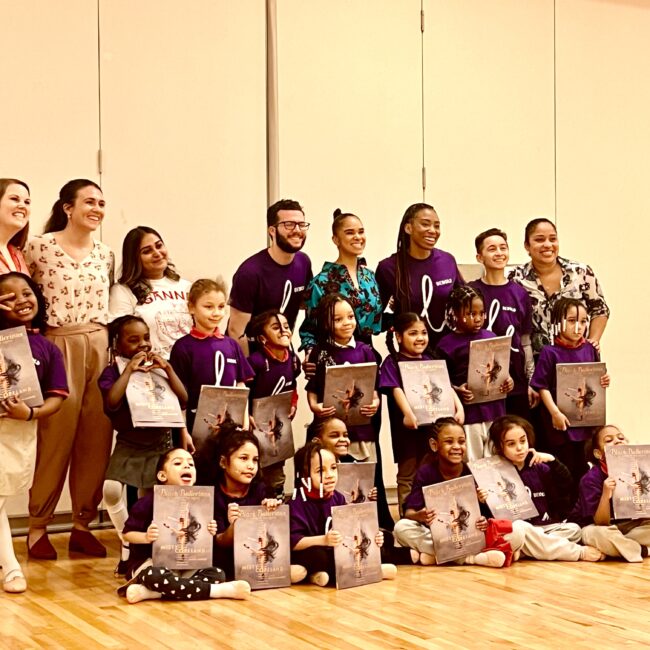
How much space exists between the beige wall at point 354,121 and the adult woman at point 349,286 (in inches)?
48.6

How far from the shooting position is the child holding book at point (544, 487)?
488 cm

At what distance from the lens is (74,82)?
5.90 metres

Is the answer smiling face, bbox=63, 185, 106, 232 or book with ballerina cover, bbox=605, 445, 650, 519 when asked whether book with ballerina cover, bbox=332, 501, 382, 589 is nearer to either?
book with ballerina cover, bbox=605, 445, 650, 519

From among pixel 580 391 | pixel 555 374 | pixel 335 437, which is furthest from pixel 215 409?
pixel 580 391

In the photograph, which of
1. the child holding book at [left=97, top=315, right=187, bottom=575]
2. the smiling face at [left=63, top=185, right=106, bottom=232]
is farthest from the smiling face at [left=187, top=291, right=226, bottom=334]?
the smiling face at [left=63, top=185, right=106, bottom=232]

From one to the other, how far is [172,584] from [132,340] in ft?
3.82

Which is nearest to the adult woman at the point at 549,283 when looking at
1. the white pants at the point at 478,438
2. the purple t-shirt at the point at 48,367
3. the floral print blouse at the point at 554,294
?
the floral print blouse at the point at 554,294

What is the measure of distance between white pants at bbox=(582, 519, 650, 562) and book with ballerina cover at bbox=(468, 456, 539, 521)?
271 millimetres

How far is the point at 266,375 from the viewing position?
A: 508 centimetres

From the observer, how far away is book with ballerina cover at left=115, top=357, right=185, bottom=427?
4602 millimetres

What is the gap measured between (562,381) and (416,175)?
211 centimetres

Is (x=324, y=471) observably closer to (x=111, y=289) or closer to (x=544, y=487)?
(x=544, y=487)

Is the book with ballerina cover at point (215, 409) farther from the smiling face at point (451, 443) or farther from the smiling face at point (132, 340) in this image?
the smiling face at point (451, 443)

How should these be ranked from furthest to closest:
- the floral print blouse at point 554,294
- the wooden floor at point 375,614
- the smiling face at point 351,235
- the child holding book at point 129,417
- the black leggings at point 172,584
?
the floral print blouse at point 554,294 < the smiling face at point 351,235 < the child holding book at point 129,417 < the black leggings at point 172,584 < the wooden floor at point 375,614
